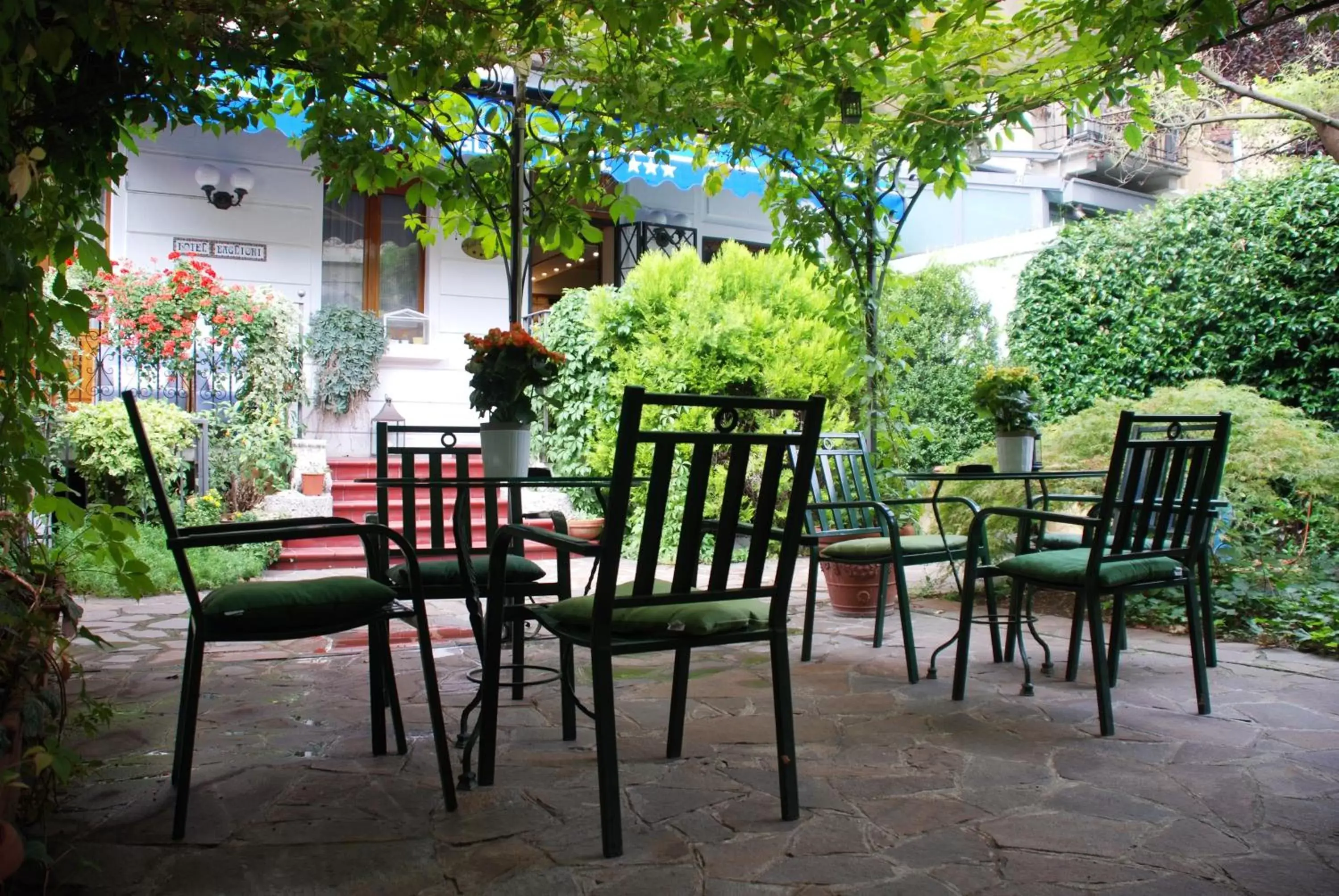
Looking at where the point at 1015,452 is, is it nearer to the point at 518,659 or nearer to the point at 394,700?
the point at 518,659

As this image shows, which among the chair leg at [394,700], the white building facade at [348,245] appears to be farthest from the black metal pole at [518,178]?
the white building facade at [348,245]

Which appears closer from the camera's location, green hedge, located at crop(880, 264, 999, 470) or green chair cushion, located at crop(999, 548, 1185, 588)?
green chair cushion, located at crop(999, 548, 1185, 588)

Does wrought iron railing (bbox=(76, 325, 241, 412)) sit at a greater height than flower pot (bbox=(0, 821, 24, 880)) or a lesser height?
greater

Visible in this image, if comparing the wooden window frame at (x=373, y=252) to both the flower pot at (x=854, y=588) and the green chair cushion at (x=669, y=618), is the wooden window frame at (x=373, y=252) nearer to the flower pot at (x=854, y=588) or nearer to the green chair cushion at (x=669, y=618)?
the flower pot at (x=854, y=588)

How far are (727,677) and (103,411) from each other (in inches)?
196

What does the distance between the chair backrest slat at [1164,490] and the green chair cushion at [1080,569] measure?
1.5 inches

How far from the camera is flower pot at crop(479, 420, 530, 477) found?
317 cm

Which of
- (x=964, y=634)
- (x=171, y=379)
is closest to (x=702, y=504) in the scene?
(x=964, y=634)

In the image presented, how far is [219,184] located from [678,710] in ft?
25.7

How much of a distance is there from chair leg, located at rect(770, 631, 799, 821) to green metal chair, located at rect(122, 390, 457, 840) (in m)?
0.79

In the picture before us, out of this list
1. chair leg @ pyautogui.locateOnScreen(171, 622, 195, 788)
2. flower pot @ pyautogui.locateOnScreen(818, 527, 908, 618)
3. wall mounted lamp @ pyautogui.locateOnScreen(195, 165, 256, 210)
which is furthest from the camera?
wall mounted lamp @ pyautogui.locateOnScreen(195, 165, 256, 210)

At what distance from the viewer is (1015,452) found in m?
4.29

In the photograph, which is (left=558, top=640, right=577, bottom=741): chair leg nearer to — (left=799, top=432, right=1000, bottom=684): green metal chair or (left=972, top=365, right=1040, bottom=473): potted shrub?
(left=799, top=432, right=1000, bottom=684): green metal chair

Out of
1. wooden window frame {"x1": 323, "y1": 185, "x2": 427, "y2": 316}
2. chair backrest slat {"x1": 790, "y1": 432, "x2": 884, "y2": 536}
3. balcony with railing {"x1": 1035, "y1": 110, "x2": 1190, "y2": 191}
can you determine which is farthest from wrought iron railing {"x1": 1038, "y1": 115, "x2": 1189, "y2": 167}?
chair backrest slat {"x1": 790, "y1": 432, "x2": 884, "y2": 536}
